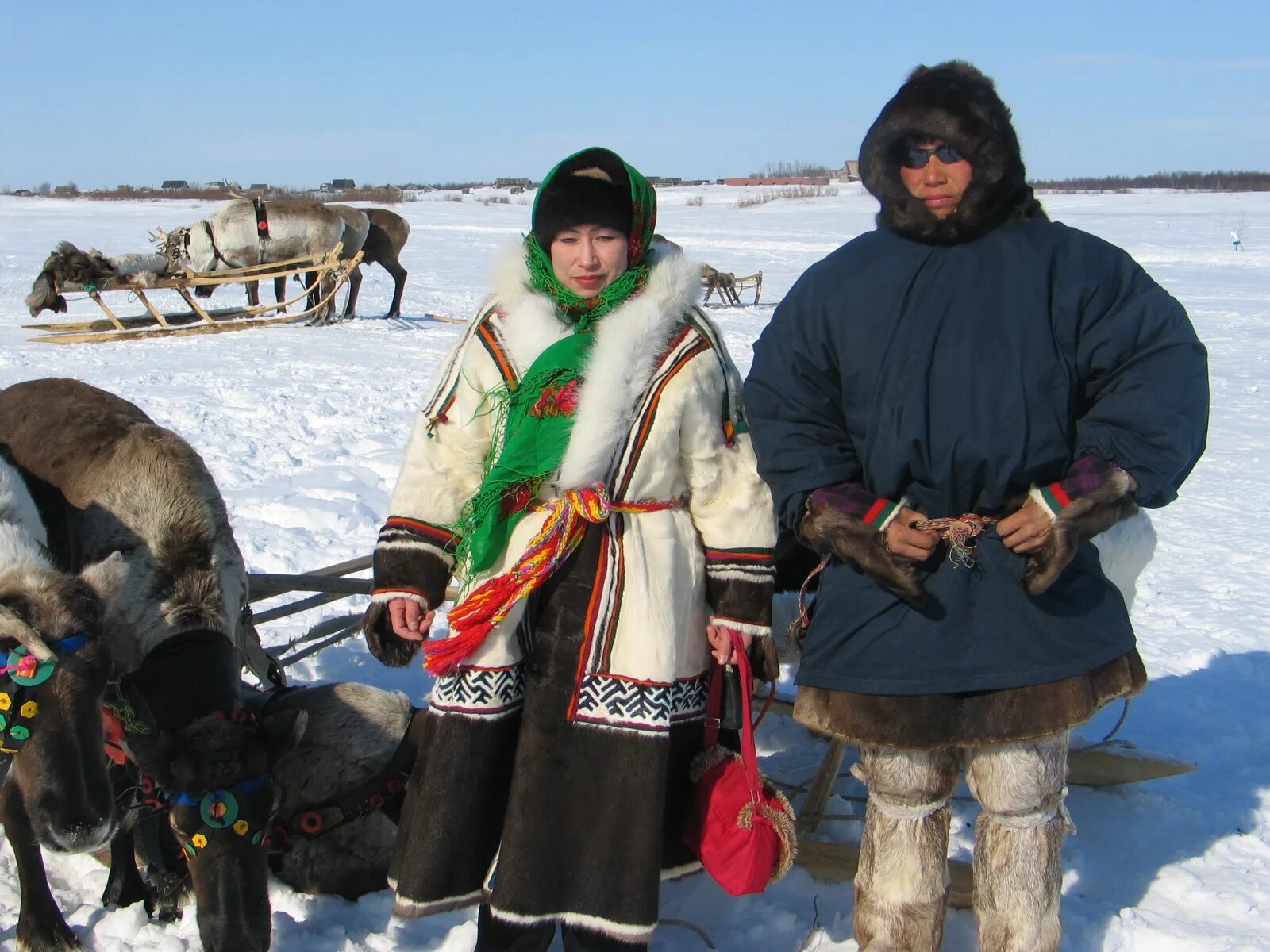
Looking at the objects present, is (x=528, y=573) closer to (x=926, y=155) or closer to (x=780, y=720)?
(x=926, y=155)

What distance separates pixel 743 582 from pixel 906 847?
0.57 meters

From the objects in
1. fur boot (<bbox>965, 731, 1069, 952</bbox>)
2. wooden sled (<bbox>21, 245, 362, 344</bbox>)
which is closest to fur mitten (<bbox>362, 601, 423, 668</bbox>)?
fur boot (<bbox>965, 731, 1069, 952</bbox>)

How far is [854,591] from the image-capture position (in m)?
1.93

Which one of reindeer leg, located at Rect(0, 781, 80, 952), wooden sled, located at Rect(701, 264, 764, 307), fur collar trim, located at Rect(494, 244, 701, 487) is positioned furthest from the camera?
wooden sled, located at Rect(701, 264, 764, 307)

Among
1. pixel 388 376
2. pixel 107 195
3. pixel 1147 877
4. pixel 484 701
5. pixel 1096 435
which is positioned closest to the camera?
pixel 1096 435

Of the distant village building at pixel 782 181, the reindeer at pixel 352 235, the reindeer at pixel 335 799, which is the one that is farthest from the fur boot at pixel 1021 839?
the distant village building at pixel 782 181

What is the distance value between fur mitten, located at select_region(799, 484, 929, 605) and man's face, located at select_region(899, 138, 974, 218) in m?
0.49

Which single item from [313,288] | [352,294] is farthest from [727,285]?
[313,288]

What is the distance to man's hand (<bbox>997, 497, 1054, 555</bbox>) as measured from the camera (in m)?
1.75

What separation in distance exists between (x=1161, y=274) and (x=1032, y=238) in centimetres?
1714

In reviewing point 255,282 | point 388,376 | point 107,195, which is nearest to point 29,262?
point 255,282

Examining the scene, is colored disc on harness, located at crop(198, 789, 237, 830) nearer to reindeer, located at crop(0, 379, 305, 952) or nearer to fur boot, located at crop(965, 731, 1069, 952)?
reindeer, located at crop(0, 379, 305, 952)

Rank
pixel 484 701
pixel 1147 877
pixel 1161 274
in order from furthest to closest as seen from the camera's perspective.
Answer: pixel 1161 274, pixel 1147 877, pixel 484 701

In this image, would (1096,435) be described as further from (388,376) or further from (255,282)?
(255,282)
